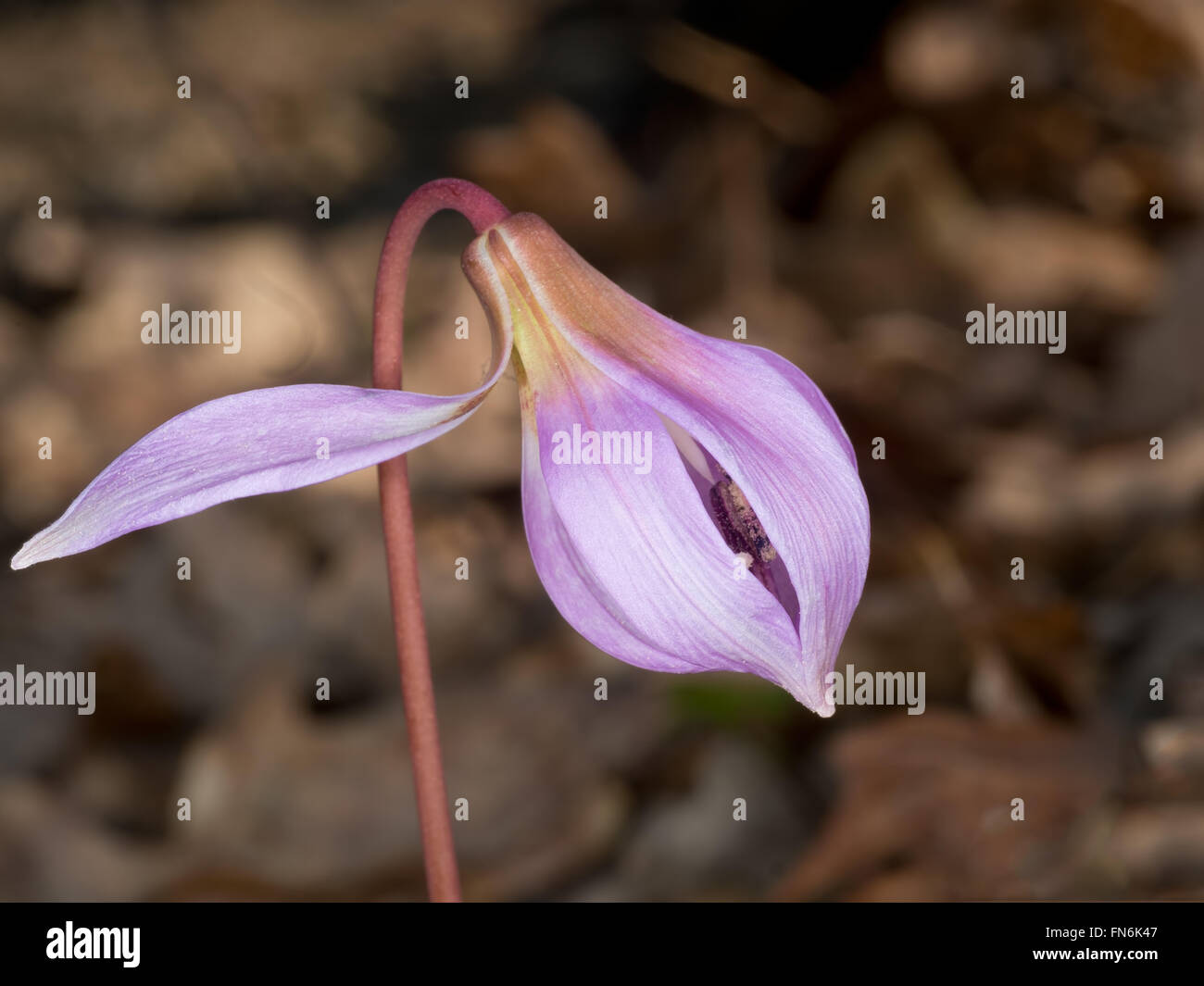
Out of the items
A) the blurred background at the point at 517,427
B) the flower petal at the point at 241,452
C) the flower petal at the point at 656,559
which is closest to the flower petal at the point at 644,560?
the flower petal at the point at 656,559

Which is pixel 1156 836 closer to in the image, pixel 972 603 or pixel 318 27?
pixel 972 603

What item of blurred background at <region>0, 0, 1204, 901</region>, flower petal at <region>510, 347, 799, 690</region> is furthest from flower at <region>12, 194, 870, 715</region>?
blurred background at <region>0, 0, 1204, 901</region>

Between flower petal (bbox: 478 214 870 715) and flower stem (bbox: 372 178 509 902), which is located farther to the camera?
flower stem (bbox: 372 178 509 902)

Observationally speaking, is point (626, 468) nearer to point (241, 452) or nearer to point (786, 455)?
point (786, 455)

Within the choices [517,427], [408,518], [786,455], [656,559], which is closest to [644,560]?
[656,559]

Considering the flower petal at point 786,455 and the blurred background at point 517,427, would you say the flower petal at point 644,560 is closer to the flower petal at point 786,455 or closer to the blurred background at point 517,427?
the flower petal at point 786,455

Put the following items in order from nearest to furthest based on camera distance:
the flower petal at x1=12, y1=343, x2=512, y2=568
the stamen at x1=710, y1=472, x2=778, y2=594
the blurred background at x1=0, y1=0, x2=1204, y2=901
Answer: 1. the flower petal at x1=12, y1=343, x2=512, y2=568
2. the stamen at x1=710, y1=472, x2=778, y2=594
3. the blurred background at x1=0, y1=0, x2=1204, y2=901

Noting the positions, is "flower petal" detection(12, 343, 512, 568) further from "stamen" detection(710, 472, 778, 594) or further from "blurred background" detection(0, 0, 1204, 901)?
"blurred background" detection(0, 0, 1204, 901)
